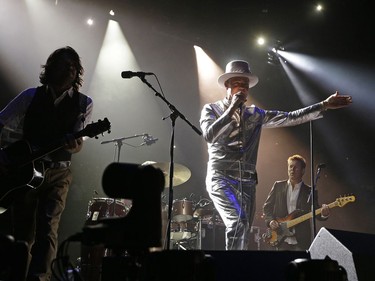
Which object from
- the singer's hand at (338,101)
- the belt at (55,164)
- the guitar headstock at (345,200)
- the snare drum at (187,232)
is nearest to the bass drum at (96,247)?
the snare drum at (187,232)

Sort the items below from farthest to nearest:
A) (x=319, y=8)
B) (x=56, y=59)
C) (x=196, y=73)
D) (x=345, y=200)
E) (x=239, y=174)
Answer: (x=196, y=73)
(x=319, y=8)
(x=345, y=200)
(x=239, y=174)
(x=56, y=59)

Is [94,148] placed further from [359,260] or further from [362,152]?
[359,260]

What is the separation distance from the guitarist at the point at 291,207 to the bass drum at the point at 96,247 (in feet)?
8.97

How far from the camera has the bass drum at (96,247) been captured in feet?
20.6

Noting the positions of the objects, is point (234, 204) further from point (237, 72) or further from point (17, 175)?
point (17, 175)

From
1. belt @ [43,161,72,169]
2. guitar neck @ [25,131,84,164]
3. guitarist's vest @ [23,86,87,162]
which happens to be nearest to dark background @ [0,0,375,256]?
guitarist's vest @ [23,86,87,162]

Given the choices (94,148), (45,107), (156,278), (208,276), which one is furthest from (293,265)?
(94,148)

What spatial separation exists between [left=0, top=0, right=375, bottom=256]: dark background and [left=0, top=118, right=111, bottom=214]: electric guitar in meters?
5.99

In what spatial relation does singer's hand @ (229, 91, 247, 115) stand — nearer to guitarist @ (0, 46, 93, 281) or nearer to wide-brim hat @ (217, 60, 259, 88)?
wide-brim hat @ (217, 60, 259, 88)

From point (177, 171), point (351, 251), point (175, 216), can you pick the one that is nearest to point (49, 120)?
point (351, 251)

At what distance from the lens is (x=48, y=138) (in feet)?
12.1

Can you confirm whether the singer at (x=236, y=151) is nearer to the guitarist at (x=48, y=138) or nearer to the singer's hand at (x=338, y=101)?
the singer's hand at (x=338, y=101)

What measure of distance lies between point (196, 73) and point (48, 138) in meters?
7.51

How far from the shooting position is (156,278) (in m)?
1.89
